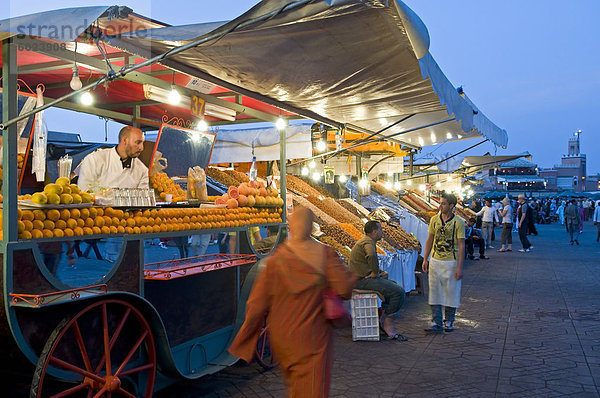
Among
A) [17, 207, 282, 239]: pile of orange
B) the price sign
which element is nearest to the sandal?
[17, 207, 282, 239]: pile of orange

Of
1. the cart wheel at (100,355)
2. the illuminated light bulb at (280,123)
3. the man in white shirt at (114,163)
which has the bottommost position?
the cart wheel at (100,355)

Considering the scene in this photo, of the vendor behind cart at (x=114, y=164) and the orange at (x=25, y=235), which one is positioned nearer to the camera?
the orange at (x=25, y=235)

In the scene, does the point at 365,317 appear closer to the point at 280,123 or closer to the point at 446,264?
the point at 446,264

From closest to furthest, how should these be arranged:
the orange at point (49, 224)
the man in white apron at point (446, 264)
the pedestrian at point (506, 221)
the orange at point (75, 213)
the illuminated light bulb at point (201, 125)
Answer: the orange at point (49, 224)
the orange at point (75, 213)
the man in white apron at point (446, 264)
the illuminated light bulb at point (201, 125)
the pedestrian at point (506, 221)

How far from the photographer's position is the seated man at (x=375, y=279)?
622 cm

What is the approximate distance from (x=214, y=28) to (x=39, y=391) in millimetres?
2362

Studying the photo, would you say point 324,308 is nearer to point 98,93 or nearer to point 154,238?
point 154,238

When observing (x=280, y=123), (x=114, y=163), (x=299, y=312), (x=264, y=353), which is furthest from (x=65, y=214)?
(x=280, y=123)

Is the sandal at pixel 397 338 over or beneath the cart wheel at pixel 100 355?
beneath

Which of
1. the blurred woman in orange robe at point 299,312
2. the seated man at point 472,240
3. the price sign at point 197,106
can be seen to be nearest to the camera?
the blurred woman in orange robe at point 299,312

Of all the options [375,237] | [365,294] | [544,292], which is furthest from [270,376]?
[544,292]

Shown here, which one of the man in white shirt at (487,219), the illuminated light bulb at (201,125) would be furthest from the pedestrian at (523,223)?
the illuminated light bulb at (201,125)

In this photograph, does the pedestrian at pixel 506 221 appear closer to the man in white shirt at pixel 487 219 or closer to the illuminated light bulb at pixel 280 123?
the man in white shirt at pixel 487 219

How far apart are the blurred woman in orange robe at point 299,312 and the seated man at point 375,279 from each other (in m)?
3.32
